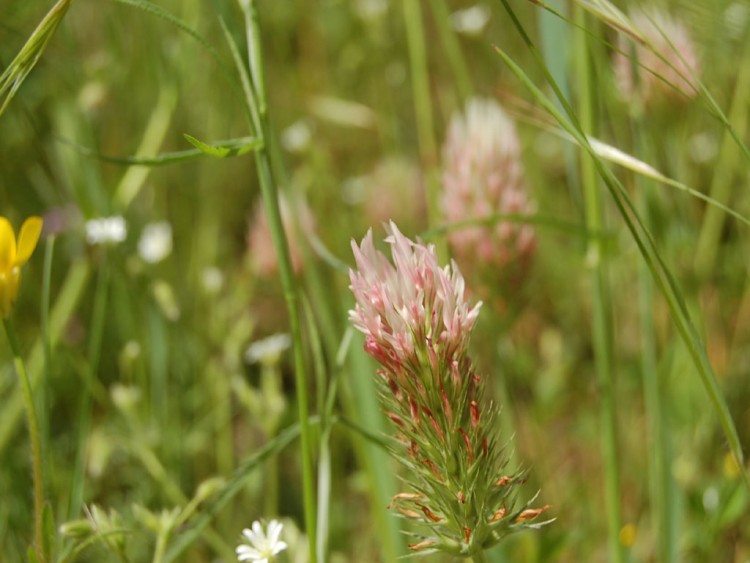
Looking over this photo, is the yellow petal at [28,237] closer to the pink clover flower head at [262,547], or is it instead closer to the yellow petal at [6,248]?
the yellow petal at [6,248]

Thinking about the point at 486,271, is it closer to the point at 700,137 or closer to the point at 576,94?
the point at 576,94

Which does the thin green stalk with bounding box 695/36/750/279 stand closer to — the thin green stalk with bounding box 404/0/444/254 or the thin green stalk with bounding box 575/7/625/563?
the thin green stalk with bounding box 404/0/444/254

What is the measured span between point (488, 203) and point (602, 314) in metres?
0.29

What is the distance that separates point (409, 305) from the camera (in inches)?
25.7

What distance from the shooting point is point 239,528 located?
4.96 feet

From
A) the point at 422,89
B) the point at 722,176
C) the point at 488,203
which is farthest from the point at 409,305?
the point at 722,176

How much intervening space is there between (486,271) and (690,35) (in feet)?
1.63

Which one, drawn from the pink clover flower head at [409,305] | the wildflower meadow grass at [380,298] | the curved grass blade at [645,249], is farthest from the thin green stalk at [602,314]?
the pink clover flower head at [409,305]

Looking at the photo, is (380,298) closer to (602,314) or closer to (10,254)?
(10,254)

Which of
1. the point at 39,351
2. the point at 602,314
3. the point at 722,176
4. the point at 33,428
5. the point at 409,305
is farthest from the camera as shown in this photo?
the point at 722,176

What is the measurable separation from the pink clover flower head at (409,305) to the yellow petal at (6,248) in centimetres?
30

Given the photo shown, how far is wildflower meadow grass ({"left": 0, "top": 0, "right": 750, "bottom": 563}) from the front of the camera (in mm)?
711

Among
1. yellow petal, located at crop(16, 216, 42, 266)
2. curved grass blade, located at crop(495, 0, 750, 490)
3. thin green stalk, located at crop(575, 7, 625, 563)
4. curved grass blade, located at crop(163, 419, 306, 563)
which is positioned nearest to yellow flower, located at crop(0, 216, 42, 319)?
yellow petal, located at crop(16, 216, 42, 266)

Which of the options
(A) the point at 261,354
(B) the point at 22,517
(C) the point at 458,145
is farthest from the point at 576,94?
(B) the point at 22,517
